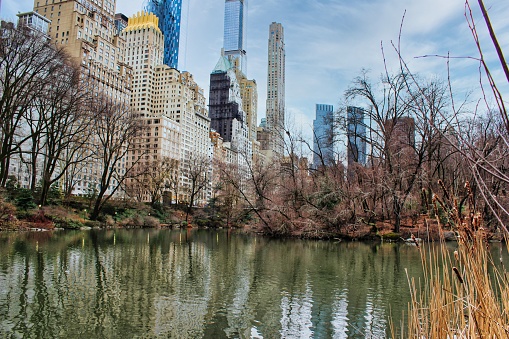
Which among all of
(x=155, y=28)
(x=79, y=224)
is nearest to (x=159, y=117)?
(x=155, y=28)

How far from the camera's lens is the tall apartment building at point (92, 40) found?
275 ft

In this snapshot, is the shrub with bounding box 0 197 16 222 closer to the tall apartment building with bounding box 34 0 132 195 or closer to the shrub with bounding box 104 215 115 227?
the shrub with bounding box 104 215 115 227

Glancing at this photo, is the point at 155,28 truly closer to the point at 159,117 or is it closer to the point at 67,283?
the point at 159,117

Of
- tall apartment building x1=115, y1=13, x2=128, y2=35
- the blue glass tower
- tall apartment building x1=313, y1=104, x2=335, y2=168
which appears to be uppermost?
the blue glass tower

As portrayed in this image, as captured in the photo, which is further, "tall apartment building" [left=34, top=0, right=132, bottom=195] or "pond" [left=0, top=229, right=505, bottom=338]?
"tall apartment building" [left=34, top=0, right=132, bottom=195]

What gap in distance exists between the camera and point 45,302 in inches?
275

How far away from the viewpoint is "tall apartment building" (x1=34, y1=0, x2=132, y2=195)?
275ft

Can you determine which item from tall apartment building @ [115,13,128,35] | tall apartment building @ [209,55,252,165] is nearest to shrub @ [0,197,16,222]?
tall apartment building @ [209,55,252,165]

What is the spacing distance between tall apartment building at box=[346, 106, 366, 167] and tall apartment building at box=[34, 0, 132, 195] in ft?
209

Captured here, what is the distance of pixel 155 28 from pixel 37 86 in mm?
120096

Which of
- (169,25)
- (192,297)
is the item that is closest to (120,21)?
(169,25)

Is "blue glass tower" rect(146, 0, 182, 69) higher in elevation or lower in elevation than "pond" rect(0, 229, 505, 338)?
higher

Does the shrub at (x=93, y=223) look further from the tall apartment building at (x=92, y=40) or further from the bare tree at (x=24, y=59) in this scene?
the tall apartment building at (x=92, y=40)

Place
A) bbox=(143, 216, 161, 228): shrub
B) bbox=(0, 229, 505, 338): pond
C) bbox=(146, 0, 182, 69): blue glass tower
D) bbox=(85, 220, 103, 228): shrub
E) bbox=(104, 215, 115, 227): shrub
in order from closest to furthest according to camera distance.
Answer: bbox=(0, 229, 505, 338): pond, bbox=(85, 220, 103, 228): shrub, bbox=(104, 215, 115, 227): shrub, bbox=(143, 216, 161, 228): shrub, bbox=(146, 0, 182, 69): blue glass tower
